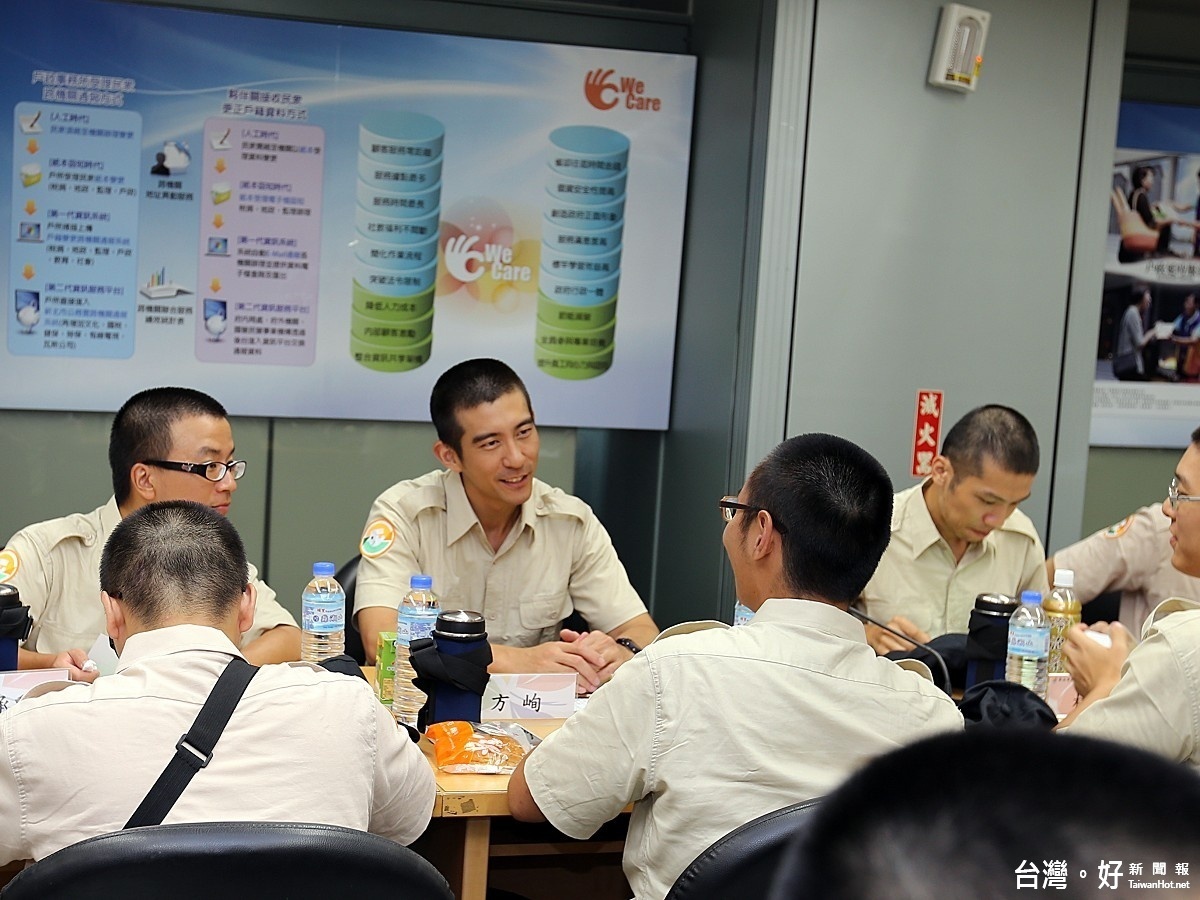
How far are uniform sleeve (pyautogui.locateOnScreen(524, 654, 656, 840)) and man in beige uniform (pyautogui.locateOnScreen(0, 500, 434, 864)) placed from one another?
0.20 meters

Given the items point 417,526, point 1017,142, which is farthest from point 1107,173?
point 417,526

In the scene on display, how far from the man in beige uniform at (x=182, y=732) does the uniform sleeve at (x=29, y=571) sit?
3.19 ft

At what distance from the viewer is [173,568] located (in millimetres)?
1742

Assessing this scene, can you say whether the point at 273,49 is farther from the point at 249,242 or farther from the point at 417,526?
the point at 417,526

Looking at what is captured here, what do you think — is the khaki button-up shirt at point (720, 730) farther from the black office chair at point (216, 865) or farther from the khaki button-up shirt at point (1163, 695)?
the black office chair at point (216, 865)

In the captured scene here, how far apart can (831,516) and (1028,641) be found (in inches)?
38.5

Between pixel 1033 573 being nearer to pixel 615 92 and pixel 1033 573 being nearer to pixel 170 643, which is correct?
pixel 615 92

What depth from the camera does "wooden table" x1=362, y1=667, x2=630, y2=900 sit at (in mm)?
1982

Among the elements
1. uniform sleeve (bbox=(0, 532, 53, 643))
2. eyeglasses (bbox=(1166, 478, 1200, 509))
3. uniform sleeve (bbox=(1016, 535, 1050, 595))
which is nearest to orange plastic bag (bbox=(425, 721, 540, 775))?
uniform sleeve (bbox=(0, 532, 53, 643))

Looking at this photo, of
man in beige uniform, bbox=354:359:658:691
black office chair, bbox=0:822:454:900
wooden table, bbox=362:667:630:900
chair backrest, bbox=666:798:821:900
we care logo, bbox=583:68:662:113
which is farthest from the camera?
we care logo, bbox=583:68:662:113

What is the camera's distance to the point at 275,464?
4.05 metres

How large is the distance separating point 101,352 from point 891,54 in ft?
8.20

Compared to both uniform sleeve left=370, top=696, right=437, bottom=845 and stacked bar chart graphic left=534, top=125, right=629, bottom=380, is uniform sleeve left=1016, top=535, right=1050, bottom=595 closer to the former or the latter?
stacked bar chart graphic left=534, top=125, right=629, bottom=380

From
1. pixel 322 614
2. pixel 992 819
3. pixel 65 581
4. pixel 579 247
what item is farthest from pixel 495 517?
pixel 992 819
